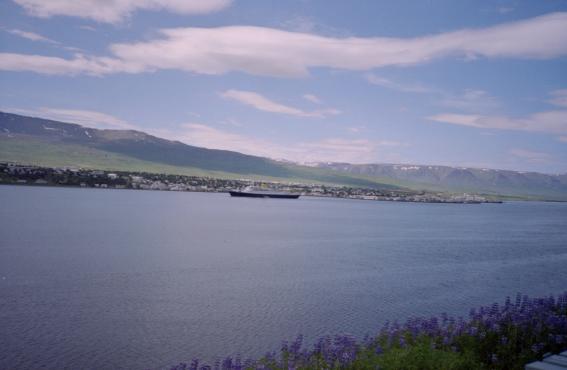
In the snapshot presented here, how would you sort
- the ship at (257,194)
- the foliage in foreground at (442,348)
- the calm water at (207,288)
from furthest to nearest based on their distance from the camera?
1. the ship at (257,194)
2. the calm water at (207,288)
3. the foliage in foreground at (442,348)

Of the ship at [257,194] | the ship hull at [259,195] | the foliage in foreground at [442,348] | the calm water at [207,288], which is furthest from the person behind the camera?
the ship at [257,194]

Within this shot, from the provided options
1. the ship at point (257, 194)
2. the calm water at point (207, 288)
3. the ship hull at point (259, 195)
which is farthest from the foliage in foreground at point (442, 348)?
the ship at point (257, 194)

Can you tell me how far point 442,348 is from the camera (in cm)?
1228

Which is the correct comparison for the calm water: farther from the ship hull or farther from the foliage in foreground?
the ship hull

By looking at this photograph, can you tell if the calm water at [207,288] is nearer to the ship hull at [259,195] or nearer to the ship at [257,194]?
the ship hull at [259,195]

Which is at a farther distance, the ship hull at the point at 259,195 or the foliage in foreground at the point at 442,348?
the ship hull at the point at 259,195

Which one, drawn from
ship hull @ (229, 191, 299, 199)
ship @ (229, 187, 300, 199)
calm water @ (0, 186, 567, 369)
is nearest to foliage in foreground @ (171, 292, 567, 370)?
calm water @ (0, 186, 567, 369)

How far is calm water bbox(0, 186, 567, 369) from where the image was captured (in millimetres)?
16078

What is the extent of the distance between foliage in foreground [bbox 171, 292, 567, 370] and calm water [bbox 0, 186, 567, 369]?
13.2 ft

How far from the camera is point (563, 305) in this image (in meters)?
17.6

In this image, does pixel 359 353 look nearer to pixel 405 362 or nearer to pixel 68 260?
pixel 405 362

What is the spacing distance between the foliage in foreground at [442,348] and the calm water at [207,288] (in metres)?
4.02

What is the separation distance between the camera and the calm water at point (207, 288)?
52.7 feet

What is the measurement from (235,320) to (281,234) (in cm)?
3643
